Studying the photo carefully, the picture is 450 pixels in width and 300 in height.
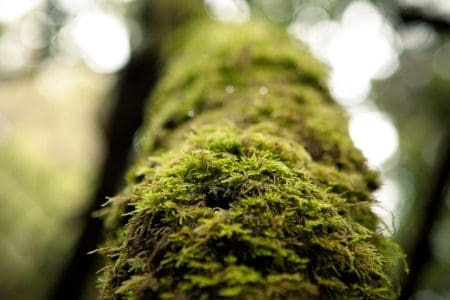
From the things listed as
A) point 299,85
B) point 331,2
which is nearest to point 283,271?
point 299,85

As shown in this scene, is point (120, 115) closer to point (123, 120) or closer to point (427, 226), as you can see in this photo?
point (123, 120)

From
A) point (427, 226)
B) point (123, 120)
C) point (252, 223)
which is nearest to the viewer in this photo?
point (252, 223)

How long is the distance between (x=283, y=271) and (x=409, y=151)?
7.81 metres

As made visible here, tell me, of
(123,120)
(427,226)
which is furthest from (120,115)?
(427,226)

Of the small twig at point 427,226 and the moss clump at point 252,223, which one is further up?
the moss clump at point 252,223

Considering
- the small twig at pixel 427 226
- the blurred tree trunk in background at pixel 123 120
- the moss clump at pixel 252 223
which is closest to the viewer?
the moss clump at pixel 252 223

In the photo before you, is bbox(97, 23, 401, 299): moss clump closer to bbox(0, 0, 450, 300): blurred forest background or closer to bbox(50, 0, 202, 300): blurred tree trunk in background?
bbox(0, 0, 450, 300): blurred forest background

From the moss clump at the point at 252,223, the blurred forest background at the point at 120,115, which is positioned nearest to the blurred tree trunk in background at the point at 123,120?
the blurred forest background at the point at 120,115

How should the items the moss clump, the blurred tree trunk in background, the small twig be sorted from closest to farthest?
the moss clump < the small twig < the blurred tree trunk in background

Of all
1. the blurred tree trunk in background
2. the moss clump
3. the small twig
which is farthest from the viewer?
the blurred tree trunk in background

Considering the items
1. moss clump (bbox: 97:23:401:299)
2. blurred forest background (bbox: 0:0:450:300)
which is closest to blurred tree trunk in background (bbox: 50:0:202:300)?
blurred forest background (bbox: 0:0:450:300)

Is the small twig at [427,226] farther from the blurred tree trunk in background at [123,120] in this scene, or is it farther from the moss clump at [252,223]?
the blurred tree trunk in background at [123,120]

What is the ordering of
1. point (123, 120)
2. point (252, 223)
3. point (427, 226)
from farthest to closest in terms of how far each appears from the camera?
point (123, 120)
point (427, 226)
point (252, 223)

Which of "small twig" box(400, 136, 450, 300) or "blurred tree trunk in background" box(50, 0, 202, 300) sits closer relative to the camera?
"small twig" box(400, 136, 450, 300)
